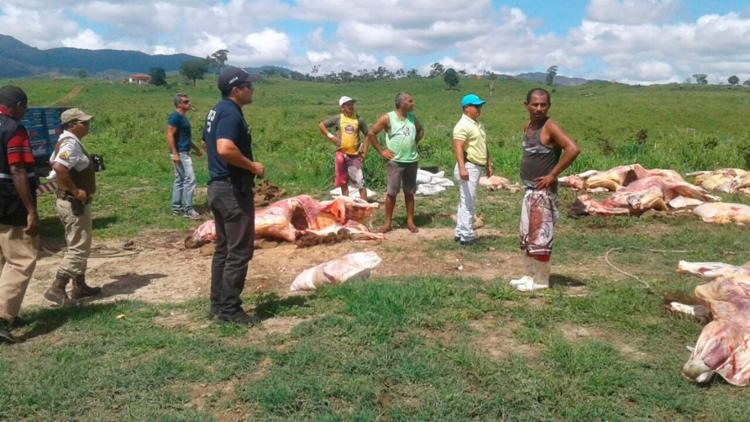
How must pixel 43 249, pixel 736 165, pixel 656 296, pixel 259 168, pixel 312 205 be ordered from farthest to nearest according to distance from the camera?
pixel 736 165 → pixel 312 205 → pixel 43 249 → pixel 656 296 → pixel 259 168

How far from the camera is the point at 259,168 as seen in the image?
4.29m

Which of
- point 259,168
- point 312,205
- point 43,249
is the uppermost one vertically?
point 259,168

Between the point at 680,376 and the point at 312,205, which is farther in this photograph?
the point at 312,205

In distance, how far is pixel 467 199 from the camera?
691 centimetres

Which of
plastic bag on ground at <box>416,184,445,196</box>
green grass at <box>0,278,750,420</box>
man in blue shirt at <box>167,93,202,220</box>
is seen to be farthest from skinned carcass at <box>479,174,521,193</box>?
green grass at <box>0,278,750,420</box>

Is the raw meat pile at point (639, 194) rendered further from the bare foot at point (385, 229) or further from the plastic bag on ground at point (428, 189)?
the bare foot at point (385, 229)

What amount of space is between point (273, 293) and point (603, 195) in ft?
22.5

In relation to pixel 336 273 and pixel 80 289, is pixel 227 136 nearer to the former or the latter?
pixel 336 273

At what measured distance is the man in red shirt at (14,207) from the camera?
432cm

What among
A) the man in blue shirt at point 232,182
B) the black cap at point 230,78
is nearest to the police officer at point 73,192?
the man in blue shirt at point 232,182

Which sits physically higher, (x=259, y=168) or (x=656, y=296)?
(x=259, y=168)

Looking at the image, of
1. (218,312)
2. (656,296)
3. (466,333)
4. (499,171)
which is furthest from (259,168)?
(499,171)

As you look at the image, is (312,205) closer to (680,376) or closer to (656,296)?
(656,296)

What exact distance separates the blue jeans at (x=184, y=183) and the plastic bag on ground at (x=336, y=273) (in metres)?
3.84
